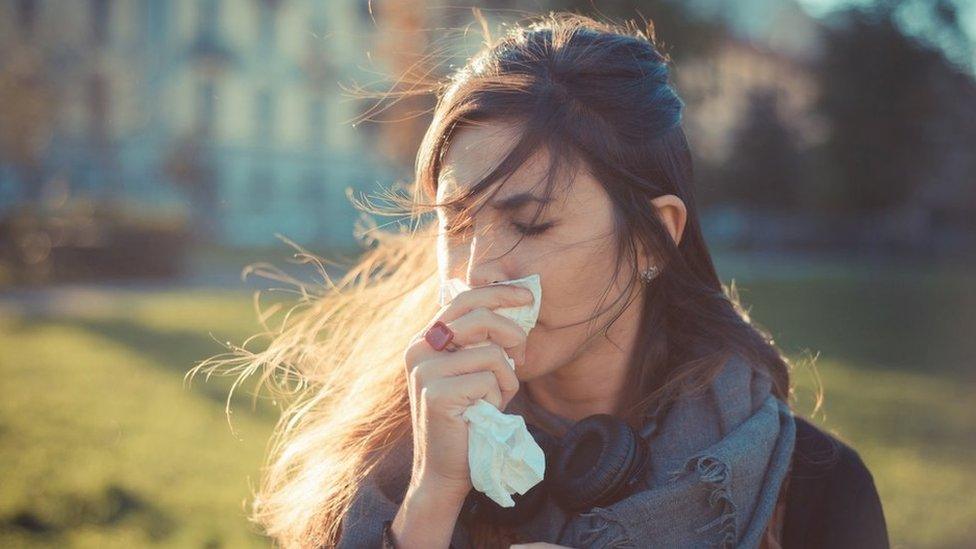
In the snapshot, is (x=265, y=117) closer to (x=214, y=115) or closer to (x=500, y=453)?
(x=214, y=115)

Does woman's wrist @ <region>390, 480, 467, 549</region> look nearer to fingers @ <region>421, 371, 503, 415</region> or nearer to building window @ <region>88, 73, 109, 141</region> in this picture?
fingers @ <region>421, 371, 503, 415</region>

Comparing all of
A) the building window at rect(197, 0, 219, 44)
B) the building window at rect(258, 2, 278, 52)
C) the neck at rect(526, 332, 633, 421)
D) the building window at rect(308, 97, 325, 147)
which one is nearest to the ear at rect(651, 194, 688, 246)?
the neck at rect(526, 332, 633, 421)

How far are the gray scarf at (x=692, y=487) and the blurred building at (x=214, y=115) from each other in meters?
31.4

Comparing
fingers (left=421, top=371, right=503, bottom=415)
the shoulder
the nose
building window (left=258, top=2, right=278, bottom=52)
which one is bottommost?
building window (left=258, top=2, right=278, bottom=52)

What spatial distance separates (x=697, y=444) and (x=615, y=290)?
43 cm

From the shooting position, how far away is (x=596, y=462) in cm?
221

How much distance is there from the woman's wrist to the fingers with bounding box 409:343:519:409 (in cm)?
23

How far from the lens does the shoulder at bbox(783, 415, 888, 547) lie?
7.73 ft

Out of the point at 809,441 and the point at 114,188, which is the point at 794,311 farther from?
the point at 114,188

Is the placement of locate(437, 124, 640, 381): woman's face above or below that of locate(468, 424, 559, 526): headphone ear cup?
above

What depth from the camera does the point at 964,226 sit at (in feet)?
155

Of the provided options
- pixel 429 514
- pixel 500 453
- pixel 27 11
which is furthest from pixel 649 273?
pixel 27 11

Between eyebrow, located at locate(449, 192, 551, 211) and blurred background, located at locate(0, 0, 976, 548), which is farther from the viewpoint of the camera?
blurred background, located at locate(0, 0, 976, 548)

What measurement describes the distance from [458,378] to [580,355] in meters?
0.55
